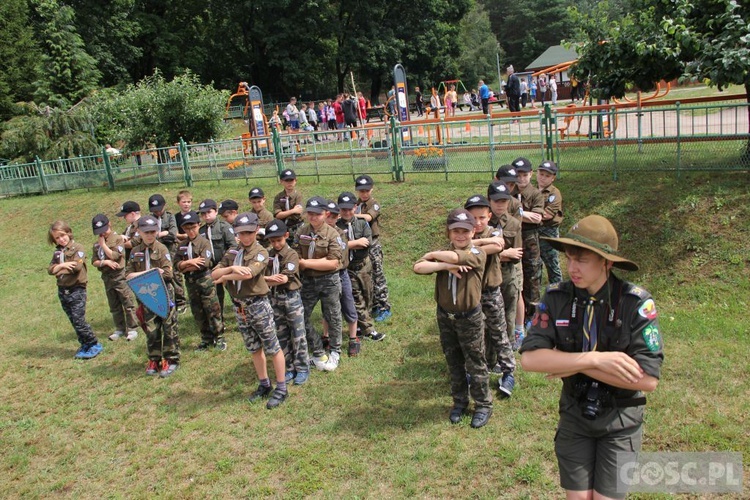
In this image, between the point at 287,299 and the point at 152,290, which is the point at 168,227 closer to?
the point at 152,290

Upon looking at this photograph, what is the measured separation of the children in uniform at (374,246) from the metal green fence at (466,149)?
464cm

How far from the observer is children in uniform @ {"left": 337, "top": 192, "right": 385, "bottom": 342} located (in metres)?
7.36

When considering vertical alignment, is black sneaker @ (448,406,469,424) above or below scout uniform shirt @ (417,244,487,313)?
below

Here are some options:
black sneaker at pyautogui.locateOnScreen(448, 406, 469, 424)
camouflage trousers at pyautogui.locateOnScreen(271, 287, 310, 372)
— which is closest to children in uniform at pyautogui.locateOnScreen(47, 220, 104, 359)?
camouflage trousers at pyautogui.locateOnScreen(271, 287, 310, 372)

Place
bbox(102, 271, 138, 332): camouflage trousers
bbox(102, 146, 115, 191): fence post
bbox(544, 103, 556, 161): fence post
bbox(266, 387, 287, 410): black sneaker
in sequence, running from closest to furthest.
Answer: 1. bbox(266, 387, 287, 410): black sneaker
2. bbox(102, 271, 138, 332): camouflage trousers
3. bbox(544, 103, 556, 161): fence post
4. bbox(102, 146, 115, 191): fence post

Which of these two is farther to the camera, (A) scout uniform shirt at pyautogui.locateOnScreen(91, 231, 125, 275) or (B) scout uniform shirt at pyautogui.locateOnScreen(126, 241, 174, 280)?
(A) scout uniform shirt at pyautogui.locateOnScreen(91, 231, 125, 275)

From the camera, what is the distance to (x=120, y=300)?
346 inches

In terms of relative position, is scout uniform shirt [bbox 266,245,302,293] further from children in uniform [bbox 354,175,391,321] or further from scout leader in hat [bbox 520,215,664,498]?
Result: scout leader in hat [bbox 520,215,664,498]

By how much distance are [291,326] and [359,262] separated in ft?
5.03

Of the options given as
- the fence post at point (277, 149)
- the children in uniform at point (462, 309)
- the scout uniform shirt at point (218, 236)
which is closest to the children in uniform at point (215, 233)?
the scout uniform shirt at point (218, 236)

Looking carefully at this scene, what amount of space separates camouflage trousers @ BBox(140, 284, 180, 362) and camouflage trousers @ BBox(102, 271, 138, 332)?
1.66m

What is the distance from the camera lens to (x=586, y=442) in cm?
309

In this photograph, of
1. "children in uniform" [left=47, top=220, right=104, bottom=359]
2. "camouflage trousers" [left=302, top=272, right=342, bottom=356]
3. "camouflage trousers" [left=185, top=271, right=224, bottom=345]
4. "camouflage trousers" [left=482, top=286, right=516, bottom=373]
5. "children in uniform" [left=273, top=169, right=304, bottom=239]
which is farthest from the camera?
"children in uniform" [left=273, top=169, right=304, bottom=239]

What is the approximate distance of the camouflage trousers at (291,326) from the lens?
628cm
